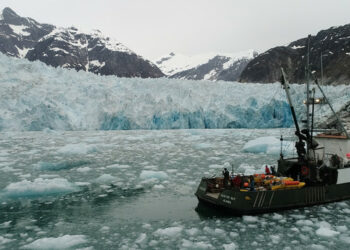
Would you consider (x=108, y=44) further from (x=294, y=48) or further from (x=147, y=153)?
(x=147, y=153)

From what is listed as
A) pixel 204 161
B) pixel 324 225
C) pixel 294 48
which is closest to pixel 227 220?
pixel 324 225

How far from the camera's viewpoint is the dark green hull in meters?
9.52

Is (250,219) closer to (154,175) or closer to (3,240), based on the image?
(154,175)

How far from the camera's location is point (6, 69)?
42.2 m

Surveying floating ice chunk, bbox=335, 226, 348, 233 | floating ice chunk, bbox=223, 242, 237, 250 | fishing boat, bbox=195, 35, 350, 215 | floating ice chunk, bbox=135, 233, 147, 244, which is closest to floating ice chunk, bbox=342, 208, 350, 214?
fishing boat, bbox=195, 35, 350, 215

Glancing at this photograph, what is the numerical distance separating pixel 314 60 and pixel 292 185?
9935 centimetres

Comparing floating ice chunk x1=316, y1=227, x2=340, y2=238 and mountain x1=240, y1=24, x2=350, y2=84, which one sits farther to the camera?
mountain x1=240, y1=24, x2=350, y2=84

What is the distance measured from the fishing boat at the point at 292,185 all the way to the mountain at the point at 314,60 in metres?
70.8

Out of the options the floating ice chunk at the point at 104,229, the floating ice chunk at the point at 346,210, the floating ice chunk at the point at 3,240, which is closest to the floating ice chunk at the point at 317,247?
the floating ice chunk at the point at 346,210

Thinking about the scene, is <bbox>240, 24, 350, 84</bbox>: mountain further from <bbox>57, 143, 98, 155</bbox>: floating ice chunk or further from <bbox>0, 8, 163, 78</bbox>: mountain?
<bbox>0, 8, 163, 78</bbox>: mountain

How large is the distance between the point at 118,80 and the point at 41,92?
1104cm

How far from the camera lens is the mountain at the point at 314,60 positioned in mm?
91188

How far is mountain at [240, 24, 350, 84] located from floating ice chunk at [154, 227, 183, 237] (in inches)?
3021

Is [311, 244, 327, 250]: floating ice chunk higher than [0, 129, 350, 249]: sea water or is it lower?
higher
